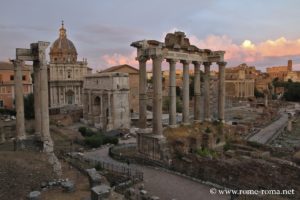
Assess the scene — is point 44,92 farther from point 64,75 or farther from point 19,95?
point 64,75

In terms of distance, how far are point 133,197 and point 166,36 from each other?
12.0m

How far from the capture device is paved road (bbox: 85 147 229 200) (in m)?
13.4

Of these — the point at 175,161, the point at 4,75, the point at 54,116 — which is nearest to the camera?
the point at 175,161

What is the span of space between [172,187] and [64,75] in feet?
147

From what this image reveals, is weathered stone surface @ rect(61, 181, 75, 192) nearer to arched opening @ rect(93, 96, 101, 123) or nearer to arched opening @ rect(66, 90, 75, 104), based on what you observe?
arched opening @ rect(93, 96, 101, 123)

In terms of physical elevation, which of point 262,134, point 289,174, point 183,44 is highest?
point 183,44

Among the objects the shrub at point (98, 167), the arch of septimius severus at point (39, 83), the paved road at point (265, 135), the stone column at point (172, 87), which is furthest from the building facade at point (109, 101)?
the shrub at point (98, 167)

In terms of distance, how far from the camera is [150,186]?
581 inches

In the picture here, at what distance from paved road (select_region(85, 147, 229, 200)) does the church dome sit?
4526cm

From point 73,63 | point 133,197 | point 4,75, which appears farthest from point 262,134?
point 4,75

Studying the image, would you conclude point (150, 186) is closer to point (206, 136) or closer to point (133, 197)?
point (133, 197)

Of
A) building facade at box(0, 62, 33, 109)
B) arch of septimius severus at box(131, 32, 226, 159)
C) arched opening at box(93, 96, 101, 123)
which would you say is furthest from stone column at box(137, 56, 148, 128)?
building facade at box(0, 62, 33, 109)

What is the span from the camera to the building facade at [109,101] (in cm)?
3922

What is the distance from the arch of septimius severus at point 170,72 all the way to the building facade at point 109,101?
1696cm
